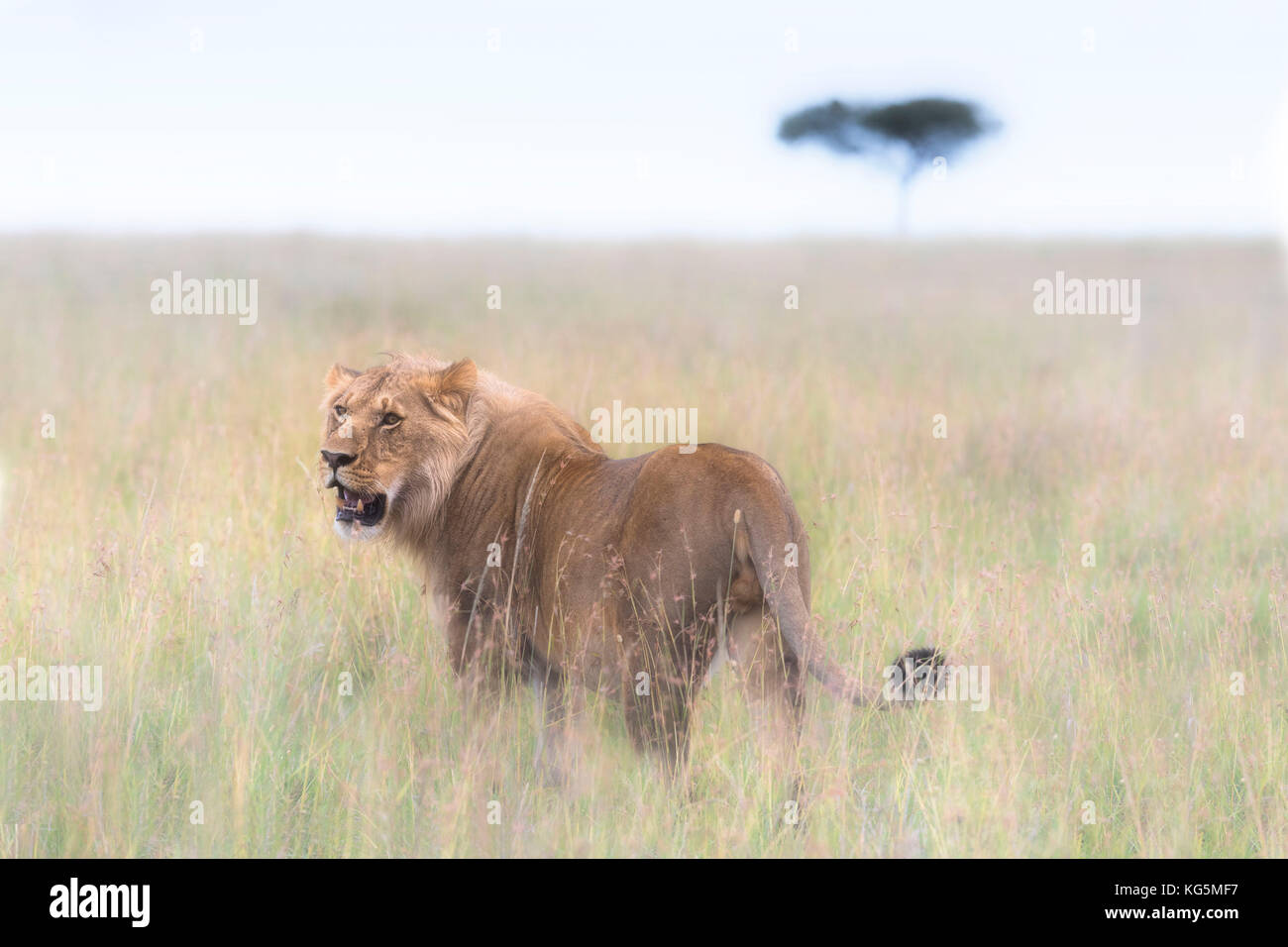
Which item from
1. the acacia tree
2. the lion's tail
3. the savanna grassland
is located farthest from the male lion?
the acacia tree

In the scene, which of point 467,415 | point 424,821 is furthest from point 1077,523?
point 424,821

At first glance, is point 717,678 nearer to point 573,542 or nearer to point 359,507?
point 573,542

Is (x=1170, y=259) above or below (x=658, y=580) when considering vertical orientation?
above

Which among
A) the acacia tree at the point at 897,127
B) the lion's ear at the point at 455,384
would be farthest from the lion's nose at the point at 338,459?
the acacia tree at the point at 897,127

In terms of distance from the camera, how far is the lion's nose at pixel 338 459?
514cm

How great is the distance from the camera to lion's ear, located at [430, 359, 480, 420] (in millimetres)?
5406

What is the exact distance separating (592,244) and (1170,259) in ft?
51.2

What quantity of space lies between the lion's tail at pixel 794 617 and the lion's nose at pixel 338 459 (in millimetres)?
1836

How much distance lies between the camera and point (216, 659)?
17.0ft

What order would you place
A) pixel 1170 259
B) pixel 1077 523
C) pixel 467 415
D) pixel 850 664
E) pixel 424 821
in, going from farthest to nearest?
pixel 1170 259 < pixel 1077 523 < pixel 467 415 < pixel 850 664 < pixel 424 821

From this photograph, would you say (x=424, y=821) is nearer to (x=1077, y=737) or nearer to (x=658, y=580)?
(x=658, y=580)

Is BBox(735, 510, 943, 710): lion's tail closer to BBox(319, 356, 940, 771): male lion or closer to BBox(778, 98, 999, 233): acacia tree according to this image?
BBox(319, 356, 940, 771): male lion

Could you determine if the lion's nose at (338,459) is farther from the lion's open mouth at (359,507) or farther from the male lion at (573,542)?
the lion's open mouth at (359,507)

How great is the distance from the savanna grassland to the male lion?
258mm
